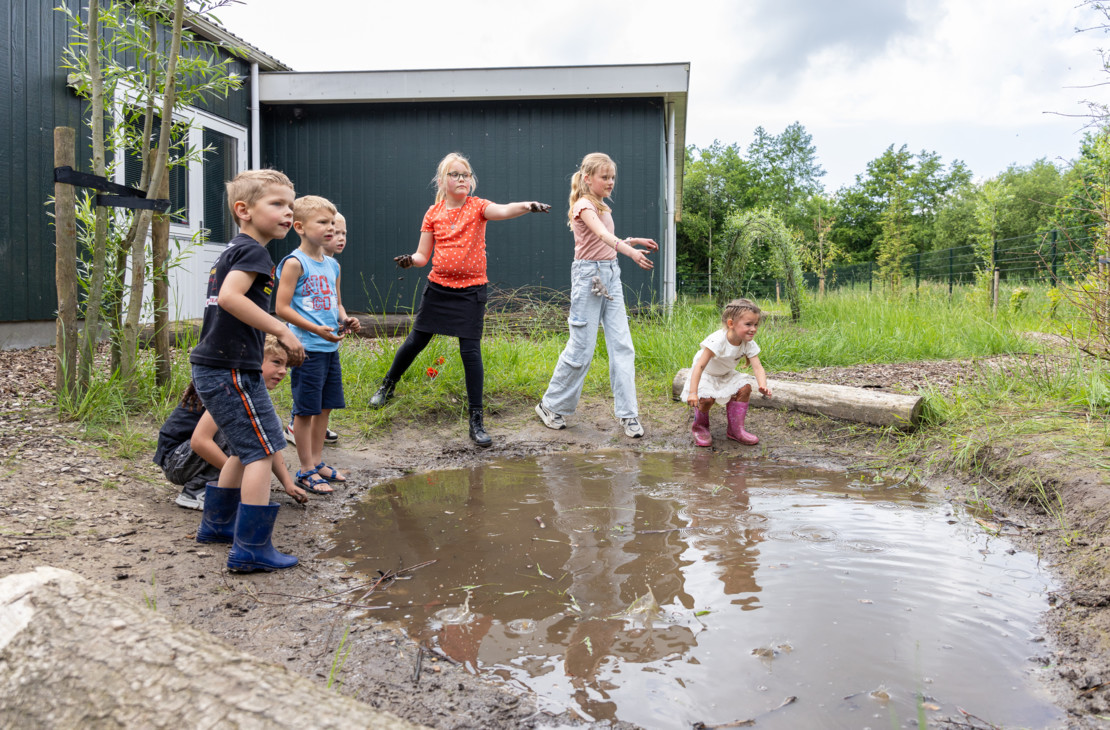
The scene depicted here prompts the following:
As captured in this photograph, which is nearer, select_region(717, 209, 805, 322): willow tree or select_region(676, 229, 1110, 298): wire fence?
select_region(676, 229, 1110, 298): wire fence

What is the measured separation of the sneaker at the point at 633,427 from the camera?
508cm

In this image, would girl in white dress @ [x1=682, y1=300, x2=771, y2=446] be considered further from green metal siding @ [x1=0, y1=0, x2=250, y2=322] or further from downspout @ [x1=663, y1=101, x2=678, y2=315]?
green metal siding @ [x1=0, y1=0, x2=250, y2=322]

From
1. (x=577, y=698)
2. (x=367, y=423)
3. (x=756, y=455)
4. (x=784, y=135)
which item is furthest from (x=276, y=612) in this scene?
(x=784, y=135)

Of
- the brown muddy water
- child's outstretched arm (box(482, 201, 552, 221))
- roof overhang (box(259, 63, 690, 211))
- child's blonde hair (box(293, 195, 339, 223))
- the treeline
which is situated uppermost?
the treeline

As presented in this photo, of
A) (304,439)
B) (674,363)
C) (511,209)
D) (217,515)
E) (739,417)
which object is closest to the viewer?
Answer: (217,515)

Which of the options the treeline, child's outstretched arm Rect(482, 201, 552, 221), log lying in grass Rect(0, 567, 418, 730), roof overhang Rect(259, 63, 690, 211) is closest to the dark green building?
roof overhang Rect(259, 63, 690, 211)

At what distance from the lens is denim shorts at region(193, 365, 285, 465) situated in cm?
272

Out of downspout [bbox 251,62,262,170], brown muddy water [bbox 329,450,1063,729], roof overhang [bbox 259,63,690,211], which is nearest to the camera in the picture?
brown muddy water [bbox 329,450,1063,729]

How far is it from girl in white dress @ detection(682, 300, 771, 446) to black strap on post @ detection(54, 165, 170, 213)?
11.4ft

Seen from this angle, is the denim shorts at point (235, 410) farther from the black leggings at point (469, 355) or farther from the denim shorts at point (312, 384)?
the black leggings at point (469, 355)

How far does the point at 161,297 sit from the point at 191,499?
1930 mm

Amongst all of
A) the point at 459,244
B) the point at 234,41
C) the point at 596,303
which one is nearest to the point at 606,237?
the point at 596,303

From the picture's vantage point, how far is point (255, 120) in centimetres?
996

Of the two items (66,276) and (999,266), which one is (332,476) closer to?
(66,276)
